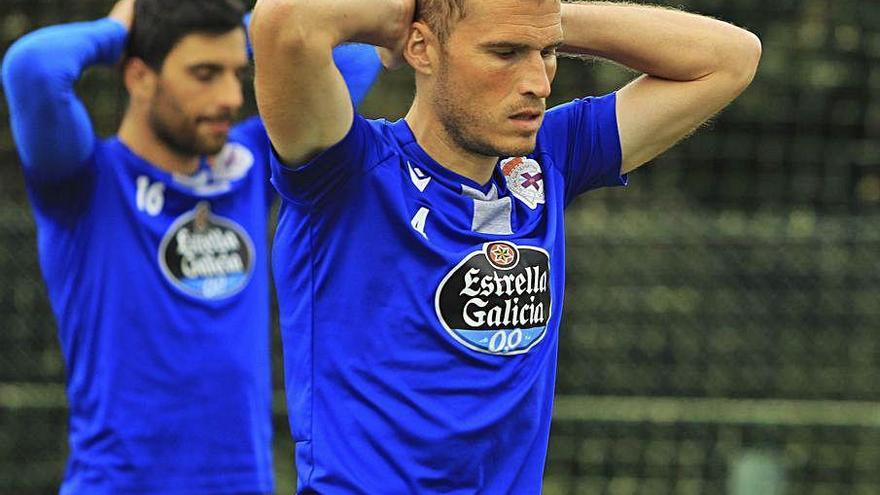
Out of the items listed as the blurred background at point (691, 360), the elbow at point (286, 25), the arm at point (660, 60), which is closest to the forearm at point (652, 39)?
the arm at point (660, 60)

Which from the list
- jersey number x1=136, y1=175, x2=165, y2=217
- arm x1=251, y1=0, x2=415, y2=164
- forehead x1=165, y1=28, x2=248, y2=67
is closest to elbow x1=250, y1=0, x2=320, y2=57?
arm x1=251, y1=0, x2=415, y2=164

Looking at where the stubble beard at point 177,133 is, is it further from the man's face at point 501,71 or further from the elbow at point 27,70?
the man's face at point 501,71

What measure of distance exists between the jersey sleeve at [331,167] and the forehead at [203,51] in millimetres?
1783

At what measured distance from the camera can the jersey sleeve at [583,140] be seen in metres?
3.44

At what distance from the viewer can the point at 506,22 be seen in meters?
3.10

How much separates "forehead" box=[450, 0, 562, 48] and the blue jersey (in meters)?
0.26

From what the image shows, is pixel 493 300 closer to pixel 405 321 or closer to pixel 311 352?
pixel 405 321

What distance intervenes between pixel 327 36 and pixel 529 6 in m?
0.40

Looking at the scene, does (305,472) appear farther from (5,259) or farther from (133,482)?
(5,259)

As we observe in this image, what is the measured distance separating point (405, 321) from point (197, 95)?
1904 millimetres

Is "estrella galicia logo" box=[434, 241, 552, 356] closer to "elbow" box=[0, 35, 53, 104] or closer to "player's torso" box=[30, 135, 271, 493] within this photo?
"player's torso" box=[30, 135, 271, 493]

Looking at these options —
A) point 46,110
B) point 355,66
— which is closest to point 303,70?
point 46,110

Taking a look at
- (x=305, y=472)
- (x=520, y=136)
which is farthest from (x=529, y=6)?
(x=305, y=472)

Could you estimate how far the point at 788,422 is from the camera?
681 cm
